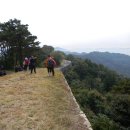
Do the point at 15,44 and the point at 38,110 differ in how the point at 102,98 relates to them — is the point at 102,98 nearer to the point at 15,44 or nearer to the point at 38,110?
the point at 15,44

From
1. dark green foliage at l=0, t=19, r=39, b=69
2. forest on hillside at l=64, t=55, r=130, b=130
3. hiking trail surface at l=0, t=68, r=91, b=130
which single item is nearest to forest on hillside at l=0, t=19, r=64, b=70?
dark green foliage at l=0, t=19, r=39, b=69

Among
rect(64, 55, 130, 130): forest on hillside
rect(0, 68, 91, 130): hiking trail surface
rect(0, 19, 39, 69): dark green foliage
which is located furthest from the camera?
rect(0, 19, 39, 69): dark green foliage

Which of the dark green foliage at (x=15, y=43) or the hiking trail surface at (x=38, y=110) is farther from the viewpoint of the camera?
the dark green foliage at (x=15, y=43)

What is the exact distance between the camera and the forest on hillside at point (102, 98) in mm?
31672

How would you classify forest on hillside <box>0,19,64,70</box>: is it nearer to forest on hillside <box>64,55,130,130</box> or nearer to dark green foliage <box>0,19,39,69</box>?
dark green foliage <box>0,19,39,69</box>

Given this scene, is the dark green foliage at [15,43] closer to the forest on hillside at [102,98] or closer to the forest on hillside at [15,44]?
the forest on hillside at [15,44]

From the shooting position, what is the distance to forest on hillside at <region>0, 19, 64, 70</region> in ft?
178

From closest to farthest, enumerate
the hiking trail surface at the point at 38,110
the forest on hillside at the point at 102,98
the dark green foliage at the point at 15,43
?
the hiking trail surface at the point at 38,110
the forest on hillside at the point at 102,98
the dark green foliage at the point at 15,43

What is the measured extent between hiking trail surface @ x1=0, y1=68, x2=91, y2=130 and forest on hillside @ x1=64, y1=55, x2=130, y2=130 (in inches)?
268

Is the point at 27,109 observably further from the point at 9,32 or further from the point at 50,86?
the point at 9,32

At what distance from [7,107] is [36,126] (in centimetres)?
360

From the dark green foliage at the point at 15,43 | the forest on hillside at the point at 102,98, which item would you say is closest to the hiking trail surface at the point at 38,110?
the forest on hillside at the point at 102,98

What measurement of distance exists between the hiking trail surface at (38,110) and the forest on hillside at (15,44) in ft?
111

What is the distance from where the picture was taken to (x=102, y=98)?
181 ft
